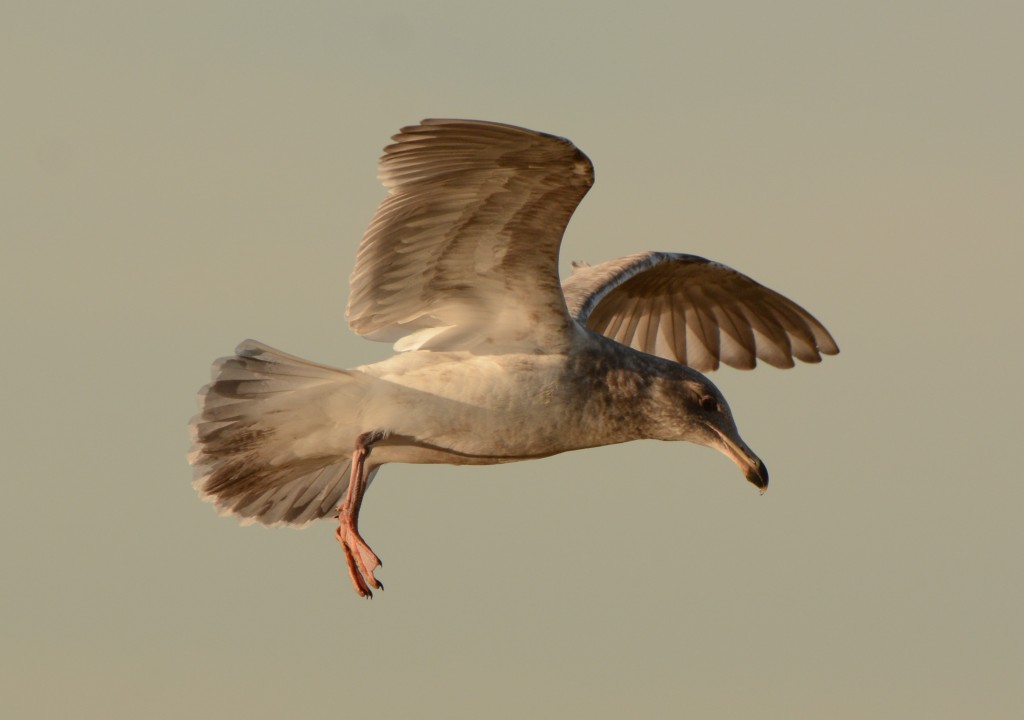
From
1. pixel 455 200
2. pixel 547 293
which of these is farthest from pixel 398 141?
pixel 547 293

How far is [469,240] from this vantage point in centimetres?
1016

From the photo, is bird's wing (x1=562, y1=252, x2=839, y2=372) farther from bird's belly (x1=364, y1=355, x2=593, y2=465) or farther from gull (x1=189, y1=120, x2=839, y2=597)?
bird's belly (x1=364, y1=355, x2=593, y2=465)

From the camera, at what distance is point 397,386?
34.0ft

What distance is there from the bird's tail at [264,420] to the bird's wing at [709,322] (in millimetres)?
2790

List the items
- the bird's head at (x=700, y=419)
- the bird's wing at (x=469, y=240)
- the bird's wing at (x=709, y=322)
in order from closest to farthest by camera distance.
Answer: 1. the bird's wing at (x=469, y=240)
2. the bird's head at (x=700, y=419)
3. the bird's wing at (x=709, y=322)

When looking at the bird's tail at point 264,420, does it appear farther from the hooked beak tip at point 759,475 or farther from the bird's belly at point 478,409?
the hooked beak tip at point 759,475

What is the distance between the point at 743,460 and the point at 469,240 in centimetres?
206

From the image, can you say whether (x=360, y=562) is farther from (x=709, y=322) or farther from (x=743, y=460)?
(x=709, y=322)

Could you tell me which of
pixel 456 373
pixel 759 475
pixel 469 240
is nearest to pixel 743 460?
pixel 759 475

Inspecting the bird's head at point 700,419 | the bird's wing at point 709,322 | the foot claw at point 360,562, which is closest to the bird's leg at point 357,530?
the foot claw at point 360,562

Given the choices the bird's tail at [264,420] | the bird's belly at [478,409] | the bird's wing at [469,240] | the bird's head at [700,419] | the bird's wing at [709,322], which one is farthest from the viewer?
the bird's wing at [709,322]

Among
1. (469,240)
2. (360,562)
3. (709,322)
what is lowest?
(360,562)

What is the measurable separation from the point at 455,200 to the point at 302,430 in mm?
1662

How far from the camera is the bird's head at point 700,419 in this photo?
10.7m
